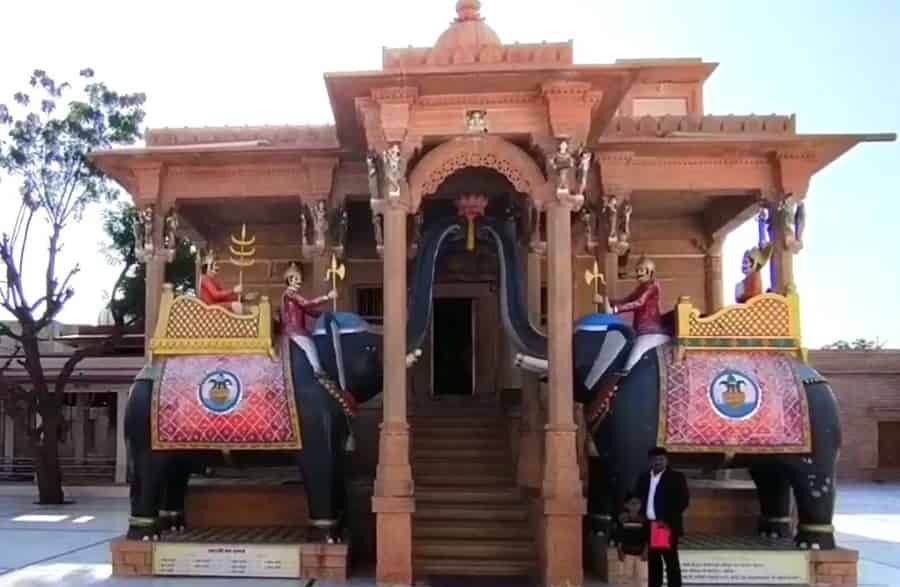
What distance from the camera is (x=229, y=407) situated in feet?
30.7

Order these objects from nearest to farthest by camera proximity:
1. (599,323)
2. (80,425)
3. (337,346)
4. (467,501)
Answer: (599,323), (337,346), (467,501), (80,425)

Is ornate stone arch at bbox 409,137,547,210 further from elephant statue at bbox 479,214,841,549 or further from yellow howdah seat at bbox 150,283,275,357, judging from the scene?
yellow howdah seat at bbox 150,283,275,357

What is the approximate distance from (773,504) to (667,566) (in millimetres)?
3049

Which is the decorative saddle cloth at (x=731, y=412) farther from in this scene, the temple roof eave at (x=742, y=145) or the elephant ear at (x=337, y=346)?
the elephant ear at (x=337, y=346)

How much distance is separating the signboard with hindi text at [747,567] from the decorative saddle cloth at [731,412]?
0.94 meters

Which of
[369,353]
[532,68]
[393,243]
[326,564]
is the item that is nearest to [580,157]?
[532,68]

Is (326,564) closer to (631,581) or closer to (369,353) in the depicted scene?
(369,353)

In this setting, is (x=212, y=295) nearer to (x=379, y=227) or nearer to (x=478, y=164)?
(x=379, y=227)

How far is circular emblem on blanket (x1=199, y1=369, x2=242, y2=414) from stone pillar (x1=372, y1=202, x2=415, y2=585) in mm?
1585

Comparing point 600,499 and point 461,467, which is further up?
point 461,467

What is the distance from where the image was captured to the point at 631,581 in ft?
28.6

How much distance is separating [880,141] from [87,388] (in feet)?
55.5

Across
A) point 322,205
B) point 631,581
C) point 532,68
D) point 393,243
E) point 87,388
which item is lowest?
point 631,581

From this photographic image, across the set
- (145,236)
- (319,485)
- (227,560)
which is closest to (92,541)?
(227,560)
